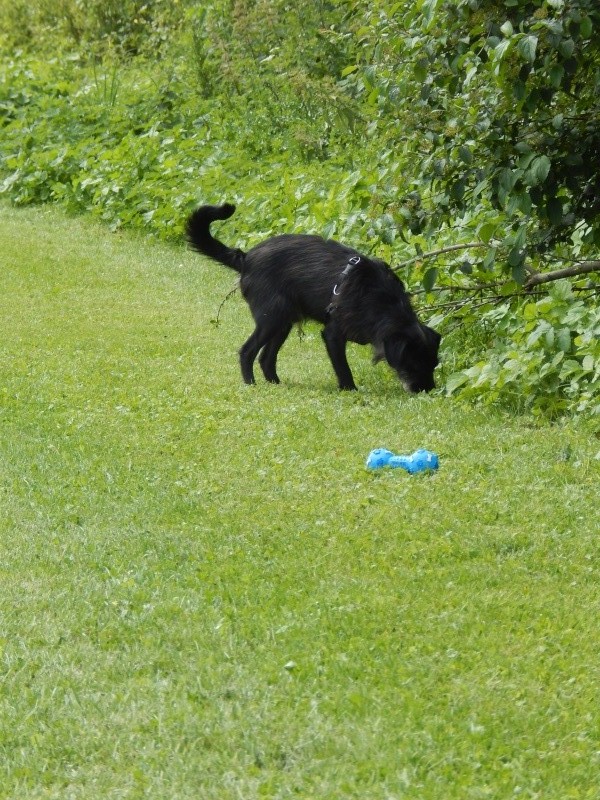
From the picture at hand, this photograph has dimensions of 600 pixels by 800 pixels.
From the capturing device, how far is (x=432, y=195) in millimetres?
6805

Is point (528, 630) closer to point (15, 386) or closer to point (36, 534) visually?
point (36, 534)

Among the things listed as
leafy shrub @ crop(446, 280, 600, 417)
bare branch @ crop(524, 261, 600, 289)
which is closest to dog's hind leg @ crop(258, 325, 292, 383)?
leafy shrub @ crop(446, 280, 600, 417)

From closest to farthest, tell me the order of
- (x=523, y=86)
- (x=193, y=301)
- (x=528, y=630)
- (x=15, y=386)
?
(x=528, y=630) < (x=523, y=86) < (x=15, y=386) < (x=193, y=301)

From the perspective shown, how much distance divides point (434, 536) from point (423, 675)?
4.44 ft

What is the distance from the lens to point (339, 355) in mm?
8742

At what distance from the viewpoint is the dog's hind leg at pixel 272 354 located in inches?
352

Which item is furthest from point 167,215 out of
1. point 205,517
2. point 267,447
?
point 205,517

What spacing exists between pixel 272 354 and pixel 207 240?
0.94 metres

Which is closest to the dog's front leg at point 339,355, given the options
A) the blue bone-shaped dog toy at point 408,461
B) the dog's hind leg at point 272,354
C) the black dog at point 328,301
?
the black dog at point 328,301

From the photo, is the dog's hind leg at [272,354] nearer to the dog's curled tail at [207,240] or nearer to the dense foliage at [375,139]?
the dog's curled tail at [207,240]

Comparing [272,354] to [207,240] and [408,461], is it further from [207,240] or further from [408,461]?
[408,461]

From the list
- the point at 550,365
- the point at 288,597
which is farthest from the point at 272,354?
the point at 288,597

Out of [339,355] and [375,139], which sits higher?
[375,139]

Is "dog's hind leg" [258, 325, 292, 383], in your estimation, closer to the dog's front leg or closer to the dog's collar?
the dog's front leg
